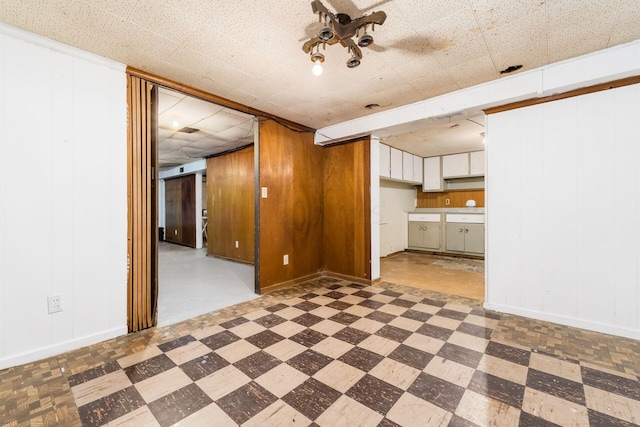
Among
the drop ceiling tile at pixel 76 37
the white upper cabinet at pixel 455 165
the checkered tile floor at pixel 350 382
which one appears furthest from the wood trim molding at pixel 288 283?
the white upper cabinet at pixel 455 165

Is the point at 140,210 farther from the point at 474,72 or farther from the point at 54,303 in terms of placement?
the point at 474,72

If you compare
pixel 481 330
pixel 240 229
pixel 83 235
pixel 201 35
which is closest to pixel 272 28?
pixel 201 35

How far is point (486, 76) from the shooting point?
255 cm

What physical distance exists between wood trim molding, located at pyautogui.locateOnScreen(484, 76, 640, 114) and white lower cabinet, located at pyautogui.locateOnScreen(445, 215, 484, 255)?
131 inches

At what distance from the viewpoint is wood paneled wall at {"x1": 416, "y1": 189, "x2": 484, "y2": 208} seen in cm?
615

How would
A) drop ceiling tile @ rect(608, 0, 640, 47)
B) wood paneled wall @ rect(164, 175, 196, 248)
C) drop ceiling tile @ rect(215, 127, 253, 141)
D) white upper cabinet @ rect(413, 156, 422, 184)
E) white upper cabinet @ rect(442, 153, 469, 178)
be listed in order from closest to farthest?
drop ceiling tile @ rect(608, 0, 640, 47)
drop ceiling tile @ rect(215, 127, 253, 141)
white upper cabinet @ rect(442, 153, 469, 178)
white upper cabinet @ rect(413, 156, 422, 184)
wood paneled wall @ rect(164, 175, 196, 248)

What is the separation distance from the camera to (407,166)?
5.81 metres

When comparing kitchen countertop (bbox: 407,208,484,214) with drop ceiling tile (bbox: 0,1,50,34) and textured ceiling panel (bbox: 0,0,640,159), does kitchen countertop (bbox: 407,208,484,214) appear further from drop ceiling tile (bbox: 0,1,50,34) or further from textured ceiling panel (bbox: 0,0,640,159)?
drop ceiling tile (bbox: 0,1,50,34)

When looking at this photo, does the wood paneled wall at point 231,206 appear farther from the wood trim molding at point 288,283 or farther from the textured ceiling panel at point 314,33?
the textured ceiling panel at point 314,33

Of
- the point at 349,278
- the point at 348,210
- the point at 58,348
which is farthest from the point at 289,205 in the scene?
the point at 58,348

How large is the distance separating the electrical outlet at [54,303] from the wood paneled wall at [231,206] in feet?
10.6

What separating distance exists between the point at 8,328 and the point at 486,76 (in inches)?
173

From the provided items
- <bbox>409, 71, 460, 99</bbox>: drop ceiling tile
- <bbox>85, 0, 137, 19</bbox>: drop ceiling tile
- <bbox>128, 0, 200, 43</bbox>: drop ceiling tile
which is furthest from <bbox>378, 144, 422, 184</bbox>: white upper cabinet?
<bbox>85, 0, 137, 19</bbox>: drop ceiling tile

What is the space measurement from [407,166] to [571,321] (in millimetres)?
4001
